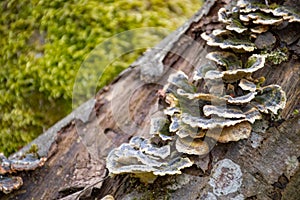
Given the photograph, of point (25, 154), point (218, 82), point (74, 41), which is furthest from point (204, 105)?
point (74, 41)

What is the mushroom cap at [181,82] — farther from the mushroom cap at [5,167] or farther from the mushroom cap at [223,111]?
the mushroom cap at [5,167]

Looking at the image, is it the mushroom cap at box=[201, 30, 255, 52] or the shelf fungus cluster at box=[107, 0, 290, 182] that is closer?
the shelf fungus cluster at box=[107, 0, 290, 182]

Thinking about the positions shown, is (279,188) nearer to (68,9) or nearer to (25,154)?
(25,154)

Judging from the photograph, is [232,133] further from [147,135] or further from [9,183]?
[9,183]

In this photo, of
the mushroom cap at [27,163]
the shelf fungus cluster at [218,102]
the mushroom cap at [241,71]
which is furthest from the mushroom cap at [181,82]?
the mushroom cap at [27,163]

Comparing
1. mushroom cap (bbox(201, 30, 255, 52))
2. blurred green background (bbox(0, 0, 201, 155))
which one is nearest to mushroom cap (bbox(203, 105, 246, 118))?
mushroom cap (bbox(201, 30, 255, 52))

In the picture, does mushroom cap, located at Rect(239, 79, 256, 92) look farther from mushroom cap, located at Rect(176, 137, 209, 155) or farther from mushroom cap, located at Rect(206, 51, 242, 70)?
mushroom cap, located at Rect(176, 137, 209, 155)
